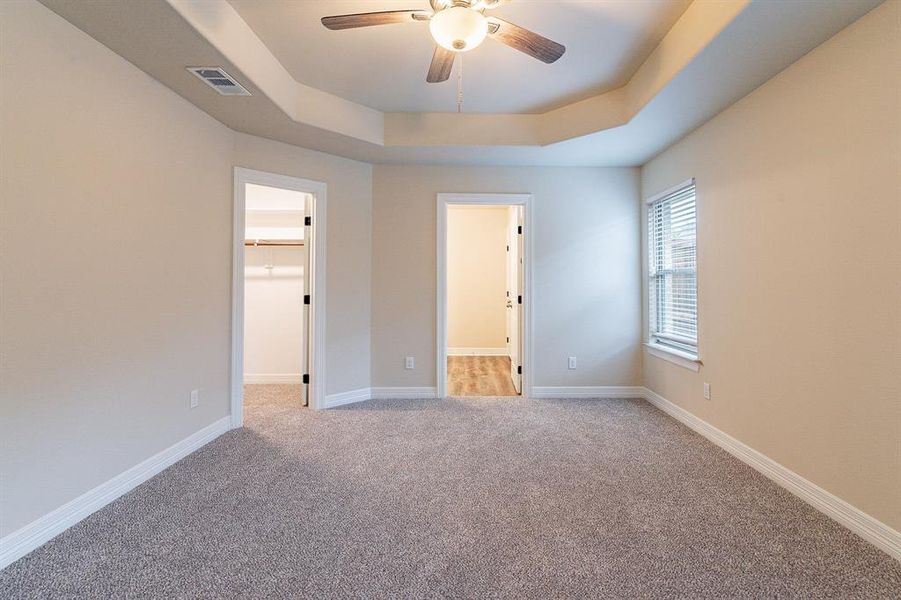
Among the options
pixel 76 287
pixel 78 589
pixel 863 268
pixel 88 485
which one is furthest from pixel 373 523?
pixel 863 268

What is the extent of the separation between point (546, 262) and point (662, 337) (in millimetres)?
1311

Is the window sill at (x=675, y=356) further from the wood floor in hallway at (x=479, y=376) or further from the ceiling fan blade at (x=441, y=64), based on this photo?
the ceiling fan blade at (x=441, y=64)

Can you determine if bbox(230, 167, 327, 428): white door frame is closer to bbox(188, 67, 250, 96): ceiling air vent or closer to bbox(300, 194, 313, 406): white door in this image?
bbox(300, 194, 313, 406): white door

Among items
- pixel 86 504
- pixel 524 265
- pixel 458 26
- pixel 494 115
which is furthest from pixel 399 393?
pixel 458 26

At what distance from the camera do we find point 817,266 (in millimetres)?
1885

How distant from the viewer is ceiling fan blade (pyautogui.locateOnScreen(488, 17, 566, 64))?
163 centimetres

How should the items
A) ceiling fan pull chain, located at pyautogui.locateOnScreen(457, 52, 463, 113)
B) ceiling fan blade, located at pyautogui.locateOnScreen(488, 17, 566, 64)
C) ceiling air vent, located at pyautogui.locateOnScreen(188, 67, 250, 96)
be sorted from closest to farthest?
ceiling fan blade, located at pyautogui.locateOnScreen(488, 17, 566, 64) < ceiling air vent, located at pyautogui.locateOnScreen(188, 67, 250, 96) < ceiling fan pull chain, located at pyautogui.locateOnScreen(457, 52, 463, 113)

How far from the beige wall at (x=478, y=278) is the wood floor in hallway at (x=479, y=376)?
0.44m

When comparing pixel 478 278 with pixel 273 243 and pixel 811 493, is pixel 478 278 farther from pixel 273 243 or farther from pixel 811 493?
pixel 811 493

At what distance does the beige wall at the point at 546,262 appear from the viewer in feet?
12.2

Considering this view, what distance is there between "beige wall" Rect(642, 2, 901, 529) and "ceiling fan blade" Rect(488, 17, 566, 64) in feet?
4.57

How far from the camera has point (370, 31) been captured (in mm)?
2170

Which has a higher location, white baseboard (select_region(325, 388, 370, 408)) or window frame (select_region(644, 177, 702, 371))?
window frame (select_region(644, 177, 702, 371))

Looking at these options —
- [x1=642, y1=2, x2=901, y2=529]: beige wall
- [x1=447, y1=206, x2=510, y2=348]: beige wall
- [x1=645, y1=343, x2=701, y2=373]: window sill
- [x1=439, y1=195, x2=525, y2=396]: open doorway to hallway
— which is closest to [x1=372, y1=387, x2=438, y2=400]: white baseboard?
[x1=645, y1=343, x2=701, y2=373]: window sill
